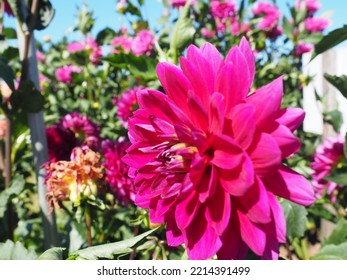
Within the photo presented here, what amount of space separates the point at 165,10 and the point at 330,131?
112 centimetres

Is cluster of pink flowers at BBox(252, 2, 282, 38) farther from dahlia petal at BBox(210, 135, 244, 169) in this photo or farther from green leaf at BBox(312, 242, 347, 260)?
dahlia petal at BBox(210, 135, 244, 169)

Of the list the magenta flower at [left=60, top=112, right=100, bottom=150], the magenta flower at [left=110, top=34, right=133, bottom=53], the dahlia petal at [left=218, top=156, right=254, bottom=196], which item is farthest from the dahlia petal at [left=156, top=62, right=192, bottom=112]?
the magenta flower at [left=110, top=34, right=133, bottom=53]

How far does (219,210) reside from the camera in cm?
46

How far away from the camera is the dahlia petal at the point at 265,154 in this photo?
409 mm

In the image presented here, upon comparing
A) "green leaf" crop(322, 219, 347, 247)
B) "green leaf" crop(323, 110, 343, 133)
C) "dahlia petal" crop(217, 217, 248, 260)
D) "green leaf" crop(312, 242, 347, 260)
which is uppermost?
"green leaf" crop(323, 110, 343, 133)

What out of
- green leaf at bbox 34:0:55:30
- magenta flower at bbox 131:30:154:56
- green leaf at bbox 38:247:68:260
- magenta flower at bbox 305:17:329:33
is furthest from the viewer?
magenta flower at bbox 305:17:329:33

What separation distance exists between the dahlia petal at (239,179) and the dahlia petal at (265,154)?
0.04ft

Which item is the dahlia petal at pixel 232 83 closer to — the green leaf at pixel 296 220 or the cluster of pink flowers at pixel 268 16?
the green leaf at pixel 296 220

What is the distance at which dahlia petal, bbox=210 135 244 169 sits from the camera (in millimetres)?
438

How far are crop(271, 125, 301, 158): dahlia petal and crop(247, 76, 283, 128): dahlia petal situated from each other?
0.06 feet

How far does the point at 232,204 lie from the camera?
1.57 ft

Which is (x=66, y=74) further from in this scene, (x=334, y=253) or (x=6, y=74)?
(x=334, y=253)

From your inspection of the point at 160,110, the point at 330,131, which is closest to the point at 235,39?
the point at 330,131

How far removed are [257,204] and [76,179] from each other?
42cm
